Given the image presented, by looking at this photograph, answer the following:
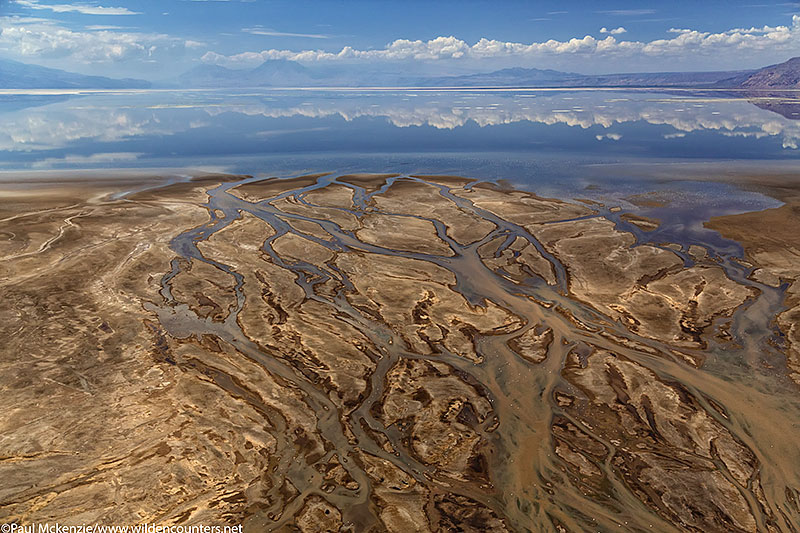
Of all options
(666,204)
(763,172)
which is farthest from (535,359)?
(763,172)

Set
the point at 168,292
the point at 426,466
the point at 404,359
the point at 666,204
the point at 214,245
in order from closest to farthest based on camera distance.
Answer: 1. the point at 426,466
2. the point at 404,359
3. the point at 168,292
4. the point at 214,245
5. the point at 666,204

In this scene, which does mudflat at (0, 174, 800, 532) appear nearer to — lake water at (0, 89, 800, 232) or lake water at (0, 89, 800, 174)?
lake water at (0, 89, 800, 232)

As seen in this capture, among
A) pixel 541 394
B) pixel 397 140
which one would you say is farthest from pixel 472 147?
pixel 541 394

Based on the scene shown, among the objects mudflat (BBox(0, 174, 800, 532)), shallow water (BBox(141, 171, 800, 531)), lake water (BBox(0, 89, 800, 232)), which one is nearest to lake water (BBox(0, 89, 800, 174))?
lake water (BBox(0, 89, 800, 232))

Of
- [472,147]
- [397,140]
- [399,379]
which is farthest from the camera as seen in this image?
[397,140]

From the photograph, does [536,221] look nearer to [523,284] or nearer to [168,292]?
[523,284]

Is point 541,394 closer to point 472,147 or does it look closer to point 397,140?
point 472,147

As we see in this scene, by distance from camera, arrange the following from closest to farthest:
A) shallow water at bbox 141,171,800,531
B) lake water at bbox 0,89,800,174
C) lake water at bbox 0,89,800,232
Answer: shallow water at bbox 141,171,800,531
lake water at bbox 0,89,800,232
lake water at bbox 0,89,800,174

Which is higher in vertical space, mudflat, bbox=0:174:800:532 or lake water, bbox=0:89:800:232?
lake water, bbox=0:89:800:232
